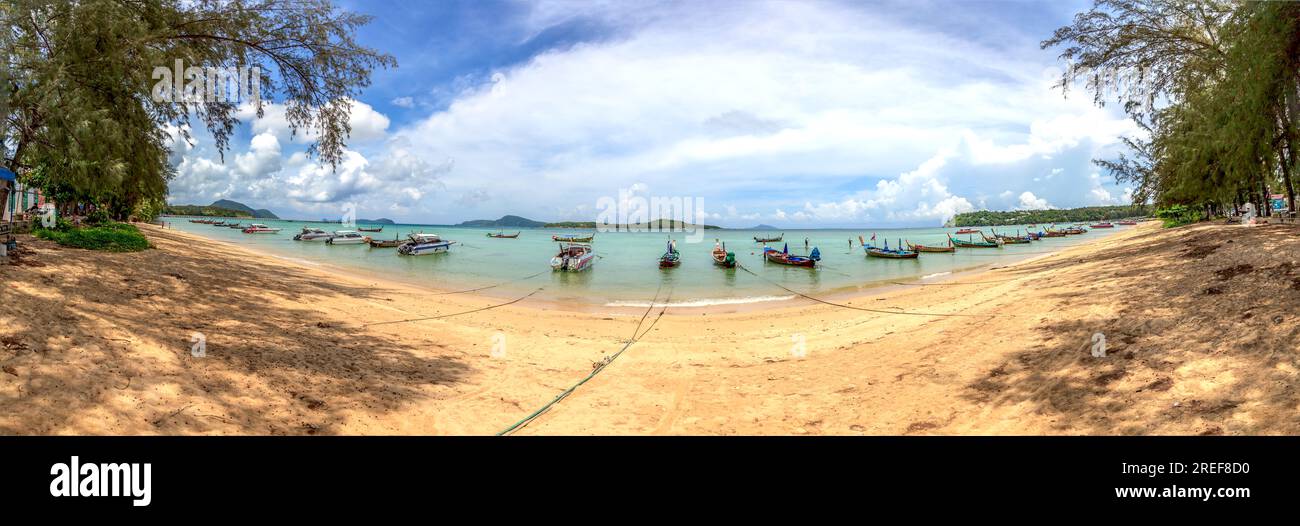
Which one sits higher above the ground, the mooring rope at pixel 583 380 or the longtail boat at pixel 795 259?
the longtail boat at pixel 795 259

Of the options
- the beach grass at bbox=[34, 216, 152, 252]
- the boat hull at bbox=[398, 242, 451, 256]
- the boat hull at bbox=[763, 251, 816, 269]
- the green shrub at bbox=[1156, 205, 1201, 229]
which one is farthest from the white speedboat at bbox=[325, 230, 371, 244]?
the green shrub at bbox=[1156, 205, 1201, 229]

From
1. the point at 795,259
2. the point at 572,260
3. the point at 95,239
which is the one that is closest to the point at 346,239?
the point at 572,260

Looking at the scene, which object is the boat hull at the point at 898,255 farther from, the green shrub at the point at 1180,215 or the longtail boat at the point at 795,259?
the green shrub at the point at 1180,215

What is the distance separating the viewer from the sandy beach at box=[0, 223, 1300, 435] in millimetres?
5336

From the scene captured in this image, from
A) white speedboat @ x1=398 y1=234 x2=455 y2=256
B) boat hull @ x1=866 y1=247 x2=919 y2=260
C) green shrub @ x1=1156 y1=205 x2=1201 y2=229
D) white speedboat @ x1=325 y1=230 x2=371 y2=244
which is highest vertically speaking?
green shrub @ x1=1156 y1=205 x2=1201 y2=229

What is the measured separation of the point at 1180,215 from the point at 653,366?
2217 inches

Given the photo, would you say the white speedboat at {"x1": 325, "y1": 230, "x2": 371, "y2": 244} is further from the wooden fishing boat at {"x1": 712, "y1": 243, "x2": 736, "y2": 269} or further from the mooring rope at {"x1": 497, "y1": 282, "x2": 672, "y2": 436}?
the mooring rope at {"x1": 497, "y1": 282, "x2": 672, "y2": 436}

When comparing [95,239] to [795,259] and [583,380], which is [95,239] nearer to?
[583,380]

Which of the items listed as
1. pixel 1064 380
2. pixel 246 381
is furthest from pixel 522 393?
pixel 1064 380

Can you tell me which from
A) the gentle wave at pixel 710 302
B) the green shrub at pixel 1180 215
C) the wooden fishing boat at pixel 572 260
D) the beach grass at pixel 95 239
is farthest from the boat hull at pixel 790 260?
the beach grass at pixel 95 239

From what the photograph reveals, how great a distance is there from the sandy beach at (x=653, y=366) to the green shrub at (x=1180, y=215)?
3944 cm

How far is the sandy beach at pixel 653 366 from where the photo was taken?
5336 mm

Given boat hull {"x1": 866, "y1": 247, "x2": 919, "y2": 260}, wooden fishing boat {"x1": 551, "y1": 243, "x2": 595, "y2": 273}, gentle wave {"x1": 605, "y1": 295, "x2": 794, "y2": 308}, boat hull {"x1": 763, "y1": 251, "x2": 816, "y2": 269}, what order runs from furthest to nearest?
boat hull {"x1": 866, "y1": 247, "x2": 919, "y2": 260}, boat hull {"x1": 763, "y1": 251, "x2": 816, "y2": 269}, wooden fishing boat {"x1": 551, "y1": 243, "x2": 595, "y2": 273}, gentle wave {"x1": 605, "y1": 295, "x2": 794, "y2": 308}

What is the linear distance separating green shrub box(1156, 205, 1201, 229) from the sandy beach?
3944 centimetres
